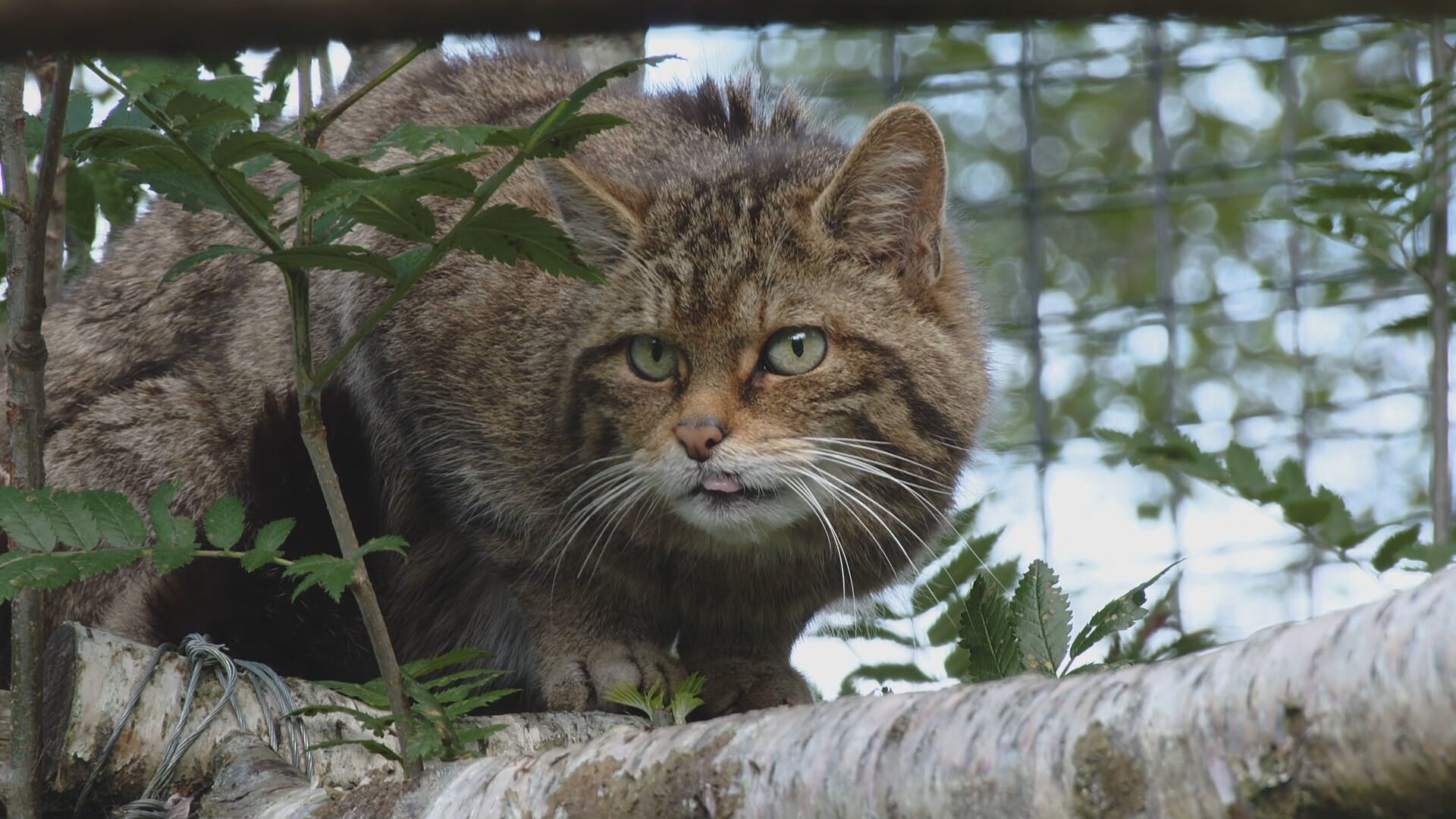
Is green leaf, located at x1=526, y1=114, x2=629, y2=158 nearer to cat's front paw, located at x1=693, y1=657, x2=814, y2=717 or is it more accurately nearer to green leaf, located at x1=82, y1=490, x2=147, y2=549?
green leaf, located at x1=82, y1=490, x2=147, y2=549

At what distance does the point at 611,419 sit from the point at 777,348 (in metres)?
0.39

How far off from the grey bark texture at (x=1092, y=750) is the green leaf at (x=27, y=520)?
2.04 feet

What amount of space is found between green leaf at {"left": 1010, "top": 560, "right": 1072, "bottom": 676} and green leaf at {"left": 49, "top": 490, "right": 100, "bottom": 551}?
1.46 metres

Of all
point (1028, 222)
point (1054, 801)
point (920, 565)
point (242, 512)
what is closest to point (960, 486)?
point (920, 565)

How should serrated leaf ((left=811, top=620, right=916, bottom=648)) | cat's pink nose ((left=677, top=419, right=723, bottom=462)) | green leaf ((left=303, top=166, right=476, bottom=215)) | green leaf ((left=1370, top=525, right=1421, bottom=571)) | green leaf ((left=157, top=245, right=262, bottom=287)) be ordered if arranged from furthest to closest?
serrated leaf ((left=811, top=620, right=916, bottom=648))
cat's pink nose ((left=677, top=419, right=723, bottom=462))
green leaf ((left=1370, top=525, right=1421, bottom=571))
green leaf ((left=157, top=245, right=262, bottom=287))
green leaf ((left=303, top=166, right=476, bottom=215))

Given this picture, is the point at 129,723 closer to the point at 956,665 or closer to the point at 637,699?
the point at 637,699

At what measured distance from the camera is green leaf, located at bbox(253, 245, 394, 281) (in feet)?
5.78

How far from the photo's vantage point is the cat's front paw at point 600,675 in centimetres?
293

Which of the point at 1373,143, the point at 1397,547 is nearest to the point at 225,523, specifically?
the point at 1397,547

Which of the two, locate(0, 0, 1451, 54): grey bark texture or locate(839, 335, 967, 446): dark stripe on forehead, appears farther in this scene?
locate(839, 335, 967, 446): dark stripe on forehead

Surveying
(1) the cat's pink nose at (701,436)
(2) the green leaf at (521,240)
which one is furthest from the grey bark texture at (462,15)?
(1) the cat's pink nose at (701,436)

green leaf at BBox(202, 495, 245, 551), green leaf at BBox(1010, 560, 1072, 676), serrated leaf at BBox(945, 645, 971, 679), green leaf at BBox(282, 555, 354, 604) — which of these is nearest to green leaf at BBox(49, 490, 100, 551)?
green leaf at BBox(202, 495, 245, 551)

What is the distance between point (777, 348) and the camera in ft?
9.47

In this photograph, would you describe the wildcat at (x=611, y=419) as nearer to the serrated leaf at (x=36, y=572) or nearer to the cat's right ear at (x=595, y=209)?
the cat's right ear at (x=595, y=209)
